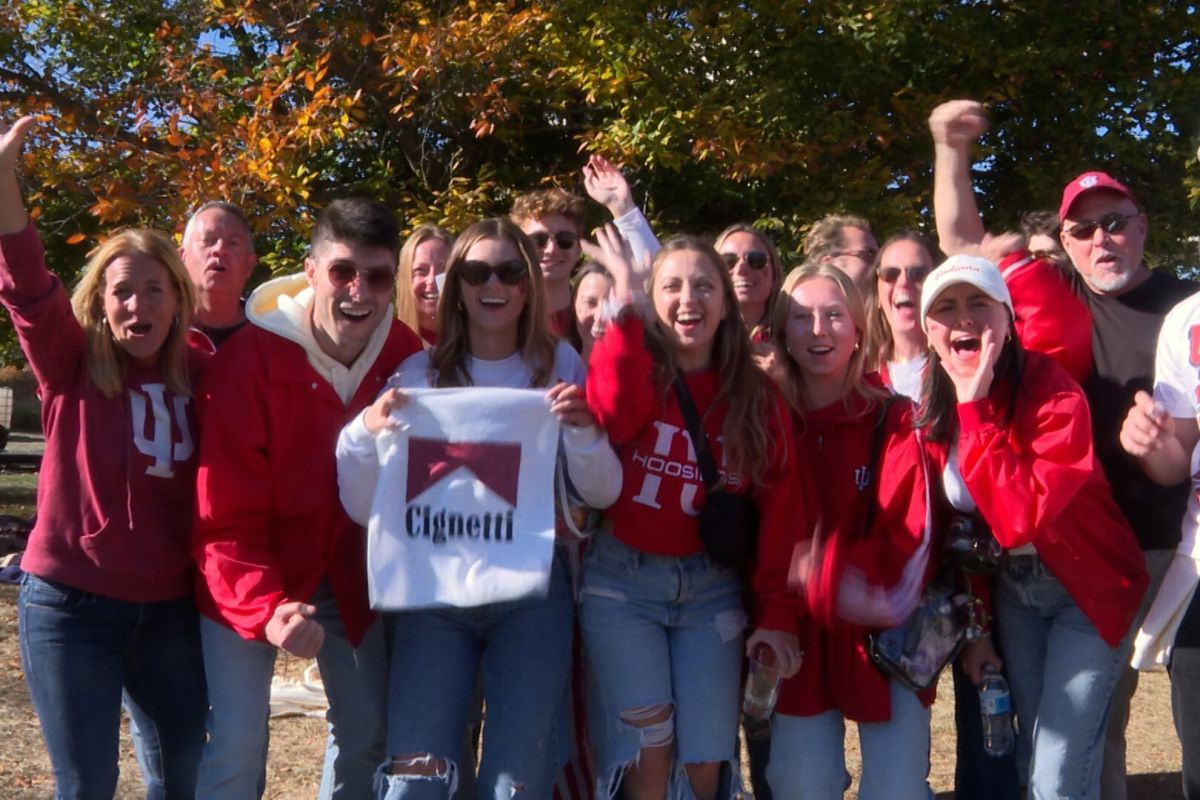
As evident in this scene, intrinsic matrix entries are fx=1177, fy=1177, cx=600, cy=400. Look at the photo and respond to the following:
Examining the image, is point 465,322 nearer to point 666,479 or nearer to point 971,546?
point 666,479

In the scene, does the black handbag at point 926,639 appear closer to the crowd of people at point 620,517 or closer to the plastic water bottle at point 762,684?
the crowd of people at point 620,517

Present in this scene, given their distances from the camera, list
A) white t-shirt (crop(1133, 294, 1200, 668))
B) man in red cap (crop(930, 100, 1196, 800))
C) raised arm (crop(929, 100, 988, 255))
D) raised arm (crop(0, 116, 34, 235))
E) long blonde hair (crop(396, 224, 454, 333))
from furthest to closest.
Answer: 1. long blonde hair (crop(396, 224, 454, 333))
2. raised arm (crop(929, 100, 988, 255))
3. man in red cap (crop(930, 100, 1196, 800))
4. white t-shirt (crop(1133, 294, 1200, 668))
5. raised arm (crop(0, 116, 34, 235))

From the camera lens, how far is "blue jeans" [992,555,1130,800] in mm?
3559

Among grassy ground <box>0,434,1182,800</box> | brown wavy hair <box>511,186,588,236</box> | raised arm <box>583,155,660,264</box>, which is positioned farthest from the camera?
grassy ground <box>0,434,1182,800</box>

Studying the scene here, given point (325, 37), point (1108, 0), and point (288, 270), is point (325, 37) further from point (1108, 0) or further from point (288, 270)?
point (1108, 0)

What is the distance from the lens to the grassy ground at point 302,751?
206 inches

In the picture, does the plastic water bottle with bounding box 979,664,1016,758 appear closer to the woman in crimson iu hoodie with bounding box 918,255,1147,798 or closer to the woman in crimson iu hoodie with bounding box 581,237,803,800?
the woman in crimson iu hoodie with bounding box 918,255,1147,798

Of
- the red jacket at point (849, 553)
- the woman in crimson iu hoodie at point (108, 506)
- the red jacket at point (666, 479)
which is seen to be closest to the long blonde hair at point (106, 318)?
the woman in crimson iu hoodie at point (108, 506)

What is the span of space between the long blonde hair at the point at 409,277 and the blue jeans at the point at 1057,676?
2.45 metres

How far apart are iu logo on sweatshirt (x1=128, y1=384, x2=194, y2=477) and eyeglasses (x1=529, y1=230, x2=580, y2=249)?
1762 millimetres

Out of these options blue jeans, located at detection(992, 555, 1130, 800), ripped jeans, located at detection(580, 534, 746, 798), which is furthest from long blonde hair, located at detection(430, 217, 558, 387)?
blue jeans, located at detection(992, 555, 1130, 800)

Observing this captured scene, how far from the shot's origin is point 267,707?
366cm

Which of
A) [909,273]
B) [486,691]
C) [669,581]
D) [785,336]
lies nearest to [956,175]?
[909,273]

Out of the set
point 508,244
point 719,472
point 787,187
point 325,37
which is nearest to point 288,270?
point 325,37
